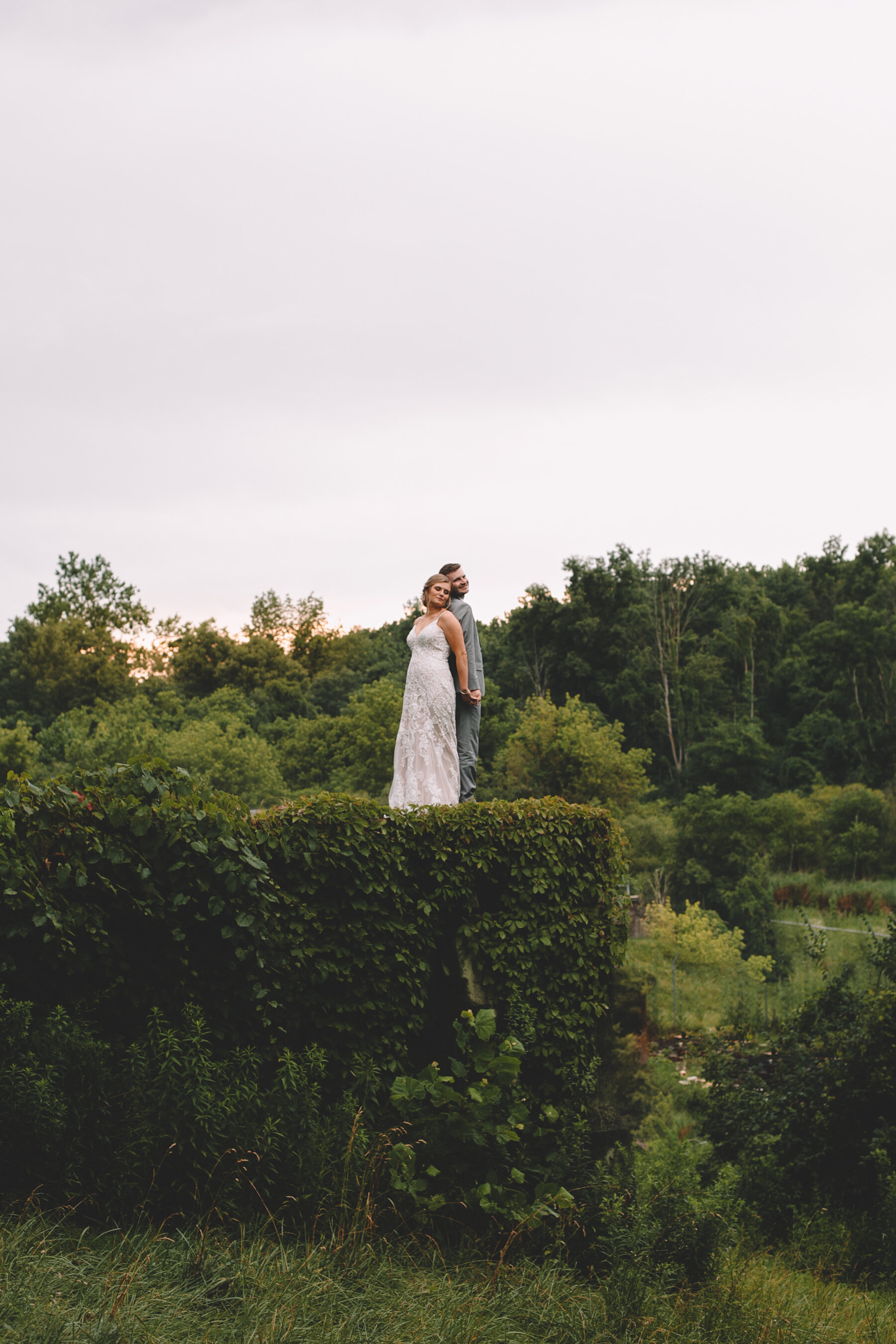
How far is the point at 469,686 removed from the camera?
7.86 meters

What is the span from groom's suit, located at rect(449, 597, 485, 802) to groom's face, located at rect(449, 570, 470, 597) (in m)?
0.06

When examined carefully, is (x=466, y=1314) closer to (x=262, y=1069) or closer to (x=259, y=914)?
(x=262, y=1069)

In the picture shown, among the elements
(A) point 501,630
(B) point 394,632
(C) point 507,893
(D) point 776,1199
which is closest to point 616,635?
(A) point 501,630

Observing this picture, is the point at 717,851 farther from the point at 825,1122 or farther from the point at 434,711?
the point at 434,711

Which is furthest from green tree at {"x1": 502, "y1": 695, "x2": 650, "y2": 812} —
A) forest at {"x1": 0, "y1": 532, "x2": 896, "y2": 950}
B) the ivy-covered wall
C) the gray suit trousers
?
the ivy-covered wall

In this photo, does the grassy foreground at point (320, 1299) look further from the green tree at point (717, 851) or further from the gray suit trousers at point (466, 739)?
the green tree at point (717, 851)

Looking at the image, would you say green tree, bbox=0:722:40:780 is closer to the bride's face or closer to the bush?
the bush

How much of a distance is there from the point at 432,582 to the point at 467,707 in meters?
1.01

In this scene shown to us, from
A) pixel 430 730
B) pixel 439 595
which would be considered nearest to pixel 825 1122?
pixel 430 730

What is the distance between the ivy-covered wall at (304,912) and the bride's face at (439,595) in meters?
1.81

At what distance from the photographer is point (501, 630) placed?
58.3 meters

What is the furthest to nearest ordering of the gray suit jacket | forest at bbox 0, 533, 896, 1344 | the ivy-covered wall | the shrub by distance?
1. the gray suit jacket
2. the shrub
3. the ivy-covered wall
4. forest at bbox 0, 533, 896, 1344

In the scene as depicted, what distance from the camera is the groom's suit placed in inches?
310

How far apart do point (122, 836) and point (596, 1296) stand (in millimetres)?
3018
